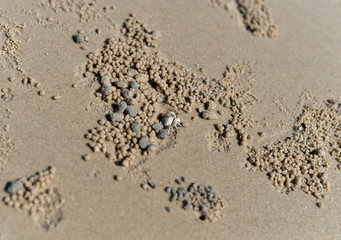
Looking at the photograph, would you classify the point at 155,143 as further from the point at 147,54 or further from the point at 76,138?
the point at 147,54

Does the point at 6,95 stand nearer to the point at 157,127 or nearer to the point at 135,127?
the point at 135,127

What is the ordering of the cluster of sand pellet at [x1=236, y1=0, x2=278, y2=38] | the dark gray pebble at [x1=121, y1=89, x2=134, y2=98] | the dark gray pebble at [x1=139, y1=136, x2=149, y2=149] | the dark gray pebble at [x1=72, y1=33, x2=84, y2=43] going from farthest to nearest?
1. the cluster of sand pellet at [x1=236, y1=0, x2=278, y2=38]
2. the dark gray pebble at [x1=72, y1=33, x2=84, y2=43]
3. the dark gray pebble at [x1=121, y1=89, x2=134, y2=98]
4. the dark gray pebble at [x1=139, y1=136, x2=149, y2=149]

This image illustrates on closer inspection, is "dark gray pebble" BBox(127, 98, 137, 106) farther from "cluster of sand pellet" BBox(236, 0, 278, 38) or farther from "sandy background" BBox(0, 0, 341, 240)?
"cluster of sand pellet" BBox(236, 0, 278, 38)

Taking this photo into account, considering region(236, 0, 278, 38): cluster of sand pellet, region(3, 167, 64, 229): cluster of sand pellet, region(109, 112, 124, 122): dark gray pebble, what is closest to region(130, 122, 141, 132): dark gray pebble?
region(109, 112, 124, 122): dark gray pebble

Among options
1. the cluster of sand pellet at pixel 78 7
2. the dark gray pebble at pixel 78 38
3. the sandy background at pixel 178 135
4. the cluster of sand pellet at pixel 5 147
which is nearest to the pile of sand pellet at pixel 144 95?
the sandy background at pixel 178 135

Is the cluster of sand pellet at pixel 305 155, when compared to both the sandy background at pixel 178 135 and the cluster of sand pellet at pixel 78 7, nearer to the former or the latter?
the sandy background at pixel 178 135

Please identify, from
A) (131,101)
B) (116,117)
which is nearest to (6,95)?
(116,117)
